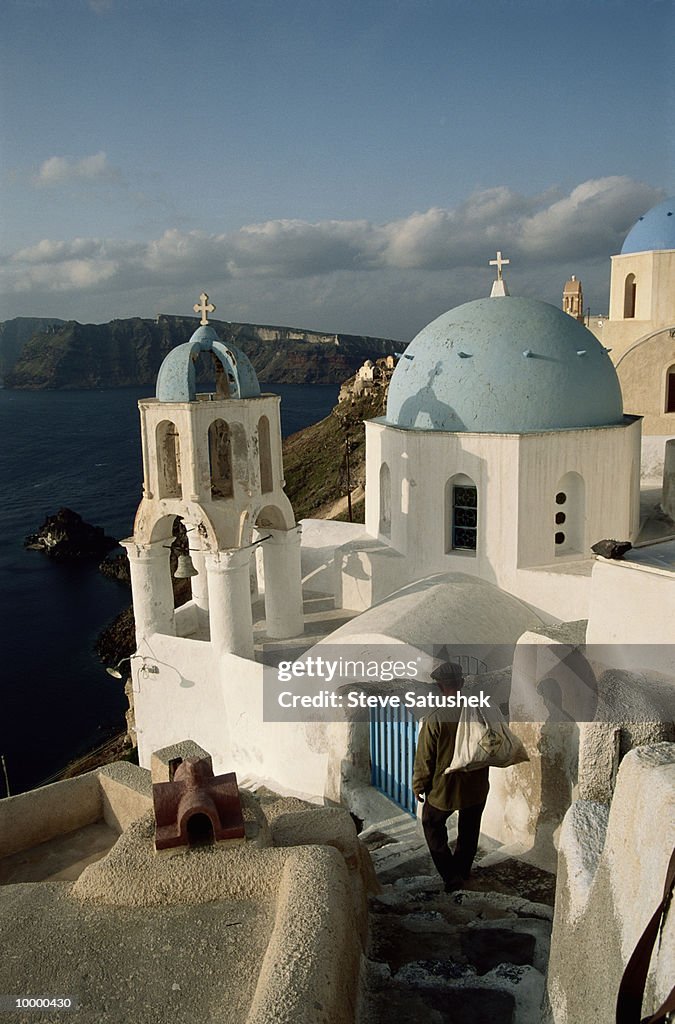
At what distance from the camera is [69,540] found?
49.4 metres

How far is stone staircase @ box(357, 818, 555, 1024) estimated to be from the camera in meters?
3.87

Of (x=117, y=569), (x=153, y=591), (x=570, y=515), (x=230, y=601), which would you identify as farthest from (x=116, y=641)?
(x=570, y=515)

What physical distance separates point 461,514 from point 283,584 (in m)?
3.18

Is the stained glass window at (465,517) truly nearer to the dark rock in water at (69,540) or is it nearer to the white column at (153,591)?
the white column at (153,591)

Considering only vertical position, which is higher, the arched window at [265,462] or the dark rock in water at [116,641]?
the arched window at [265,462]

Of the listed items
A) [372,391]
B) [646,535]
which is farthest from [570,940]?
[372,391]

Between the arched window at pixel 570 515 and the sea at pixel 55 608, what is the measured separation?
1705 centimetres

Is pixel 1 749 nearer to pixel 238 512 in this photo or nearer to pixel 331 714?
pixel 238 512

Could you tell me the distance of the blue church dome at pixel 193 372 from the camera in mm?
11938

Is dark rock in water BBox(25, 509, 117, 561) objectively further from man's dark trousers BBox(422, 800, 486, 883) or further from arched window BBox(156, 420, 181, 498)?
man's dark trousers BBox(422, 800, 486, 883)

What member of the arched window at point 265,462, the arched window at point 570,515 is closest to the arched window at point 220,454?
the arched window at point 265,462

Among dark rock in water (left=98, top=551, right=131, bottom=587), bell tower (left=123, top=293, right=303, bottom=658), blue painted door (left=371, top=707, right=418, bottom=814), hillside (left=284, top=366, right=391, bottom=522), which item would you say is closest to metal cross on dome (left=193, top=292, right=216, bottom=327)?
bell tower (left=123, top=293, right=303, bottom=658)

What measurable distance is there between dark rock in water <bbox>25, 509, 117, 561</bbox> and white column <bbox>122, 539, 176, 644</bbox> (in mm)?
37402

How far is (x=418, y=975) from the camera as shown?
409cm
